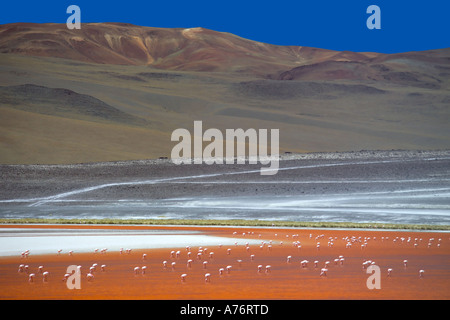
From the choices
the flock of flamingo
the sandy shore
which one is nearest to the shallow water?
the sandy shore

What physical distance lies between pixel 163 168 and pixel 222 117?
47722mm

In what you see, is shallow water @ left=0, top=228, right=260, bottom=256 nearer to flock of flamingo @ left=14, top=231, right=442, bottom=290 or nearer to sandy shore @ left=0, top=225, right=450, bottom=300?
sandy shore @ left=0, top=225, right=450, bottom=300

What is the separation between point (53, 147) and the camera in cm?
6081

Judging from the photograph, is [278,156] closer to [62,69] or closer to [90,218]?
[90,218]

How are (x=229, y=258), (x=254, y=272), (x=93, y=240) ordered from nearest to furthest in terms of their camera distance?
(x=254, y=272), (x=229, y=258), (x=93, y=240)

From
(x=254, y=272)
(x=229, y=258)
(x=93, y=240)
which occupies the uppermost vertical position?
(x=93, y=240)

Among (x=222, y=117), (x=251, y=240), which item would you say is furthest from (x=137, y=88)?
(x=251, y=240)

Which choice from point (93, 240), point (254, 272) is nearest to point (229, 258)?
point (254, 272)

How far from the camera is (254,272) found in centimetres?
1531

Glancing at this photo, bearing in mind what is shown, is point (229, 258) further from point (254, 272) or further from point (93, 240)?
point (93, 240)

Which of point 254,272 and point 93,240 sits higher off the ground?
point 93,240

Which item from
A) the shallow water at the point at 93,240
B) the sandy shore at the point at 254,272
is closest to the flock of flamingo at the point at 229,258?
the sandy shore at the point at 254,272

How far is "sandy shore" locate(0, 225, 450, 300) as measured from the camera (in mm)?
12945

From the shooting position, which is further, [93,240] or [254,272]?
[93,240]
